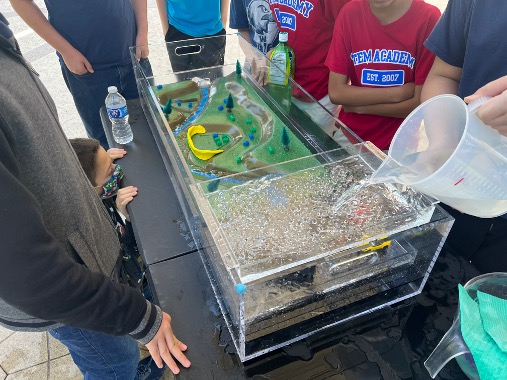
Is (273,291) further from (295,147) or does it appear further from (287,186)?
(295,147)

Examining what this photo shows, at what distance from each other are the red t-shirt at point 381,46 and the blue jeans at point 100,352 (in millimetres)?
1250

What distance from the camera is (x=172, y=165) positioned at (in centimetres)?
121

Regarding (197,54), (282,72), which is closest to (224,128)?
(282,72)

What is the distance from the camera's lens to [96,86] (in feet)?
6.38

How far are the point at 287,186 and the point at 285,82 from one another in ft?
2.49

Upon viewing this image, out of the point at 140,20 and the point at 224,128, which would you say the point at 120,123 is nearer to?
the point at 224,128

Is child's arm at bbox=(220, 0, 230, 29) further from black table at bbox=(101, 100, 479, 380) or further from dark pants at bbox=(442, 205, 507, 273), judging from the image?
dark pants at bbox=(442, 205, 507, 273)

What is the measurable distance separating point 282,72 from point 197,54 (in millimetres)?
415

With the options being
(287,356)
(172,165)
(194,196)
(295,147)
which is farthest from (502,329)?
(172,165)

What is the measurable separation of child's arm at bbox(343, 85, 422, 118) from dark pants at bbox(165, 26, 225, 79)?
0.66 metres

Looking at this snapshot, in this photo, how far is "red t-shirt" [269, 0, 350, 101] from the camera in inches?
64.9

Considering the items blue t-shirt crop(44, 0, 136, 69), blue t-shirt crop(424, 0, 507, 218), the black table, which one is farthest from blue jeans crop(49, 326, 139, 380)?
blue t-shirt crop(44, 0, 136, 69)

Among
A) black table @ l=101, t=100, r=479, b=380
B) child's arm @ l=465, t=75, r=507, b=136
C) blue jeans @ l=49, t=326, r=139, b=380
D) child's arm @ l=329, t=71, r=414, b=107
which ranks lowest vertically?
blue jeans @ l=49, t=326, r=139, b=380

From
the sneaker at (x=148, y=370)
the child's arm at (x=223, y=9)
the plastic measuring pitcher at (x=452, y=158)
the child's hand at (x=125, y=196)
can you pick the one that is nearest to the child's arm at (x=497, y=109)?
the plastic measuring pitcher at (x=452, y=158)
